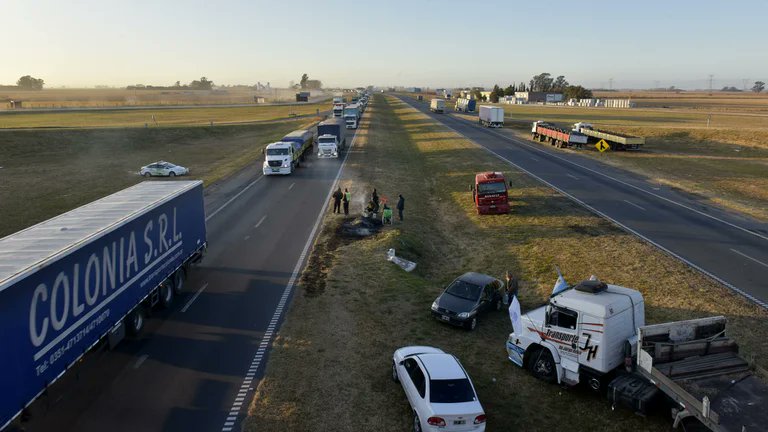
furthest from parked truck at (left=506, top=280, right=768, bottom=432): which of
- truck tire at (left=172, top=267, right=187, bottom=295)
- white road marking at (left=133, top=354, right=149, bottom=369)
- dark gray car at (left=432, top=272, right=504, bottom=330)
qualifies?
truck tire at (left=172, top=267, right=187, bottom=295)

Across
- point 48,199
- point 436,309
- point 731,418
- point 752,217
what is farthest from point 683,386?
point 48,199

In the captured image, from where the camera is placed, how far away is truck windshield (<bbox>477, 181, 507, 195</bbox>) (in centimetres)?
3064

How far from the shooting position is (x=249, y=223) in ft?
91.6

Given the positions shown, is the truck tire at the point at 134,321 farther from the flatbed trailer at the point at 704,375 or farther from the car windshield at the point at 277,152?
the car windshield at the point at 277,152

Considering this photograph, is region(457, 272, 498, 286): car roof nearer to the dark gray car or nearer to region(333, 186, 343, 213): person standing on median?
the dark gray car

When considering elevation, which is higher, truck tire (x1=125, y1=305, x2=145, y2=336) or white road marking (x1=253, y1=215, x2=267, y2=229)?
white road marking (x1=253, y1=215, x2=267, y2=229)

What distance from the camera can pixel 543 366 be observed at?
13.5 meters

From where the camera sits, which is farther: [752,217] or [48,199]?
[48,199]

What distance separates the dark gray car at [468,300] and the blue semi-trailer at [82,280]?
9453 millimetres

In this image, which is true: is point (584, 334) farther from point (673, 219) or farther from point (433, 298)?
point (673, 219)

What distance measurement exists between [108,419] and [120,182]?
1361 inches

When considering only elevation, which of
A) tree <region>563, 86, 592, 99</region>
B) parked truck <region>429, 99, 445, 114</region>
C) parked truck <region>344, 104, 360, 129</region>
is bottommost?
parked truck <region>344, 104, 360, 129</region>

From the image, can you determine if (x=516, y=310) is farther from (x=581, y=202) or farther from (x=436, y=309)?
(x=581, y=202)

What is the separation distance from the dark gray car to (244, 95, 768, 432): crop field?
384mm
